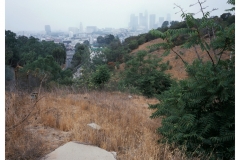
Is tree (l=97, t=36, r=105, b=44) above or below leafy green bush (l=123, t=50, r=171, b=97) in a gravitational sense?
above

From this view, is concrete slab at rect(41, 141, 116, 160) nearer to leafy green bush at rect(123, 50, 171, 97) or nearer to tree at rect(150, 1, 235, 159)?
tree at rect(150, 1, 235, 159)

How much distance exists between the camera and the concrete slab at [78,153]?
251cm

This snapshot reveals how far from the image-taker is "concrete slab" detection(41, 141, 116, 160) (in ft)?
8.23

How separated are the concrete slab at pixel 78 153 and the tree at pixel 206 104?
3.03 feet

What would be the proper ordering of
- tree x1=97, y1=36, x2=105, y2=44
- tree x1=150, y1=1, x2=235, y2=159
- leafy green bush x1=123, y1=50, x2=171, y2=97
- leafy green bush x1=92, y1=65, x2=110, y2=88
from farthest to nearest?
tree x1=97, y1=36, x2=105, y2=44 → leafy green bush x1=123, y1=50, x2=171, y2=97 → leafy green bush x1=92, y1=65, x2=110, y2=88 → tree x1=150, y1=1, x2=235, y2=159

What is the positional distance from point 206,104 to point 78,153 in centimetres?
181

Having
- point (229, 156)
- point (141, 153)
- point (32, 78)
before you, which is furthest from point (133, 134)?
point (32, 78)

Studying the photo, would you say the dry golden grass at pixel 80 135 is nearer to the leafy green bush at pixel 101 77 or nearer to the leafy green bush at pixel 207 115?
the leafy green bush at pixel 207 115

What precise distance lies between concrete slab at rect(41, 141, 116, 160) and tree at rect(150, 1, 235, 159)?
925 millimetres

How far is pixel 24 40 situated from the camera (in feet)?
98.7

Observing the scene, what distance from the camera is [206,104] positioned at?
2822mm

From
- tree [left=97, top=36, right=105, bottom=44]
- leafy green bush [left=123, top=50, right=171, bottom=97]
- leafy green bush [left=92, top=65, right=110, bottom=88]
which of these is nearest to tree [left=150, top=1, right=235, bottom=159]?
leafy green bush [left=92, top=65, right=110, bottom=88]

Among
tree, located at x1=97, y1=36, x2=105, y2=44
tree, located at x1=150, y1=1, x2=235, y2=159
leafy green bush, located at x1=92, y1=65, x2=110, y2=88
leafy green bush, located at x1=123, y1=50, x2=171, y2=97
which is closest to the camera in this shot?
tree, located at x1=150, y1=1, x2=235, y2=159

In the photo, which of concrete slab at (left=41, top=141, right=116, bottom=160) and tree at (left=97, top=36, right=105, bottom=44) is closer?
concrete slab at (left=41, top=141, right=116, bottom=160)
